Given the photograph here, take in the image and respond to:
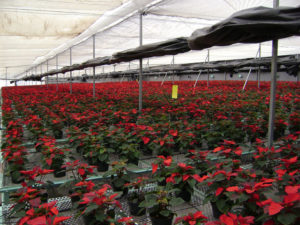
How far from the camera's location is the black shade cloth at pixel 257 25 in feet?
6.55

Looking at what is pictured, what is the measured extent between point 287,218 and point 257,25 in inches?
58.0

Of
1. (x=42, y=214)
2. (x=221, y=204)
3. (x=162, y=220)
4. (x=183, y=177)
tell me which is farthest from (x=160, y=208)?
(x=42, y=214)

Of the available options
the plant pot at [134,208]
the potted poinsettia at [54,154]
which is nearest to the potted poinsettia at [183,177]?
the plant pot at [134,208]

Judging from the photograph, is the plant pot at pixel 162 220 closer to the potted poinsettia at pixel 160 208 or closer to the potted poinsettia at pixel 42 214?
the potted poinsettia at pixel 160 208

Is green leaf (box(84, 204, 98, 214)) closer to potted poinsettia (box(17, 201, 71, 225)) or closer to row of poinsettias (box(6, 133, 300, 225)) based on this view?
row of poinsettias (box(6, 133, 300, 225))

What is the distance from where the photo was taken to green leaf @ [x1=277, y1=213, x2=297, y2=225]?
1209 millimetres

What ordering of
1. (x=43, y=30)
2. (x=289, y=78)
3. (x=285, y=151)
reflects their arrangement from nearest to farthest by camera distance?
1. (x=285, y=151)
2. (x=43, y=30)
3. (x=289, y=78)

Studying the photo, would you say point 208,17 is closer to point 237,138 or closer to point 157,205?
point 237,138

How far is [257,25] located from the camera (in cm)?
202

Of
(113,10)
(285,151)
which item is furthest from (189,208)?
(113,10)

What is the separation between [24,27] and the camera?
229 inches

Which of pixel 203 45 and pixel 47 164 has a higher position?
pixel 203 45

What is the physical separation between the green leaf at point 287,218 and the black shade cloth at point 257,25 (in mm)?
1447

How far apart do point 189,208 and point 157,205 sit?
57 cm
